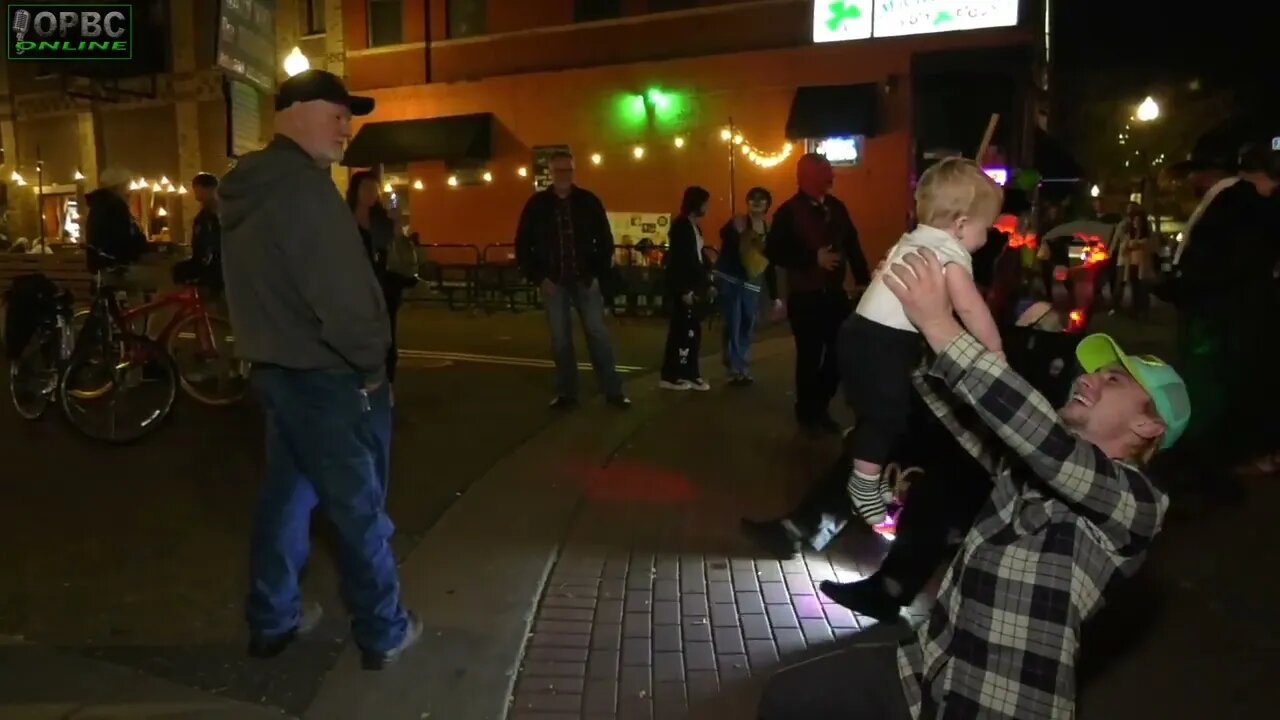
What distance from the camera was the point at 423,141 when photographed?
23.6 m

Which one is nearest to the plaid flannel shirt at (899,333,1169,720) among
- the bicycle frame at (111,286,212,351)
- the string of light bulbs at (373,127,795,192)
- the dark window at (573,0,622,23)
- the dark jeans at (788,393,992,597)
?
the dark jeans at (788,393,992,597)

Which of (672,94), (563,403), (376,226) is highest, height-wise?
(672,94)

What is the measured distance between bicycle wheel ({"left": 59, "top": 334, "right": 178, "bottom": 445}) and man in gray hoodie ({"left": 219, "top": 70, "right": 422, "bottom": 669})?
4.20 m

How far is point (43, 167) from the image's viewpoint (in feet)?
99.1

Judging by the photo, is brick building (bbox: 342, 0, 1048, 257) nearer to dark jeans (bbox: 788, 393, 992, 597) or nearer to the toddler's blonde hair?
dark jeans (bbox: 788, 393, 992, 597)

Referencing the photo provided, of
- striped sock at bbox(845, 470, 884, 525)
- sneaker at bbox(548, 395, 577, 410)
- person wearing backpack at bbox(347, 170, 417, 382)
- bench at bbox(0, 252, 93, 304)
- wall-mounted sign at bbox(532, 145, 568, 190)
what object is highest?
wall-mounted sign at bbox(532, 145, 568, 190)

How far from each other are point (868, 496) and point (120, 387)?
17.9ft

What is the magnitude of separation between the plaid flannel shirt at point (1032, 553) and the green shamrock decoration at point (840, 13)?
1808cm

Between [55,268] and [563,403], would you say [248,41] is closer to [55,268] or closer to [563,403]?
[563,403]

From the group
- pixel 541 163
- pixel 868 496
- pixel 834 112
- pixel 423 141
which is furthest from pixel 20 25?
pixel 868 496

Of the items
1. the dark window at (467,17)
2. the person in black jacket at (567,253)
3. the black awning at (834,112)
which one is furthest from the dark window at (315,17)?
the person in black jacket at (567,253)

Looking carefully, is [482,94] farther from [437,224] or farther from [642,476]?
[642,476]

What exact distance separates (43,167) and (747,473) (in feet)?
98.6

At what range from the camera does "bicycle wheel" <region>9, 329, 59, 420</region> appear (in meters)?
7.93
